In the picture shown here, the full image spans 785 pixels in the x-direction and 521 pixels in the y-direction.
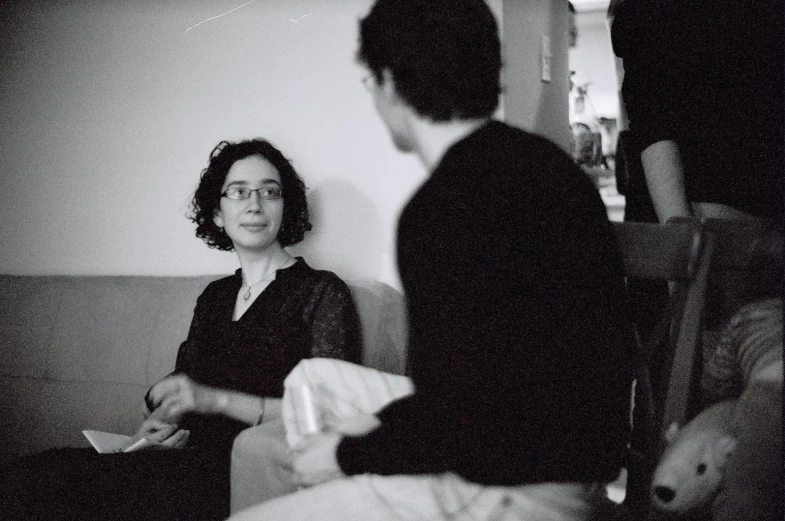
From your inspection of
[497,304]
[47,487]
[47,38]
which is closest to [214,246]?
[47,487]

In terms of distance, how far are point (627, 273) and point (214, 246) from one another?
116 cm

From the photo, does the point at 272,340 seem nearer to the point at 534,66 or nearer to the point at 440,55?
the point at 440,55

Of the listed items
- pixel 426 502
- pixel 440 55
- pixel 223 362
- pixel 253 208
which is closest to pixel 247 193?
pixel 253 208

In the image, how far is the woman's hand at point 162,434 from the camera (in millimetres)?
1274

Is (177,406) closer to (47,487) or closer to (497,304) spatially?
(47,487)

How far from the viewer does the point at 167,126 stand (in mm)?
1816

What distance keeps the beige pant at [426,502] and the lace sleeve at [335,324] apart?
57 cm

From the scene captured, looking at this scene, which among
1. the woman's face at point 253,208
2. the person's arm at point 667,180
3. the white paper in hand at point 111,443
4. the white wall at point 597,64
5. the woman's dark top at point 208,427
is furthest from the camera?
the white wall at point 597,64

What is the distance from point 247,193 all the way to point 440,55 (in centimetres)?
81

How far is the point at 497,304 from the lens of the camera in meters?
0.60

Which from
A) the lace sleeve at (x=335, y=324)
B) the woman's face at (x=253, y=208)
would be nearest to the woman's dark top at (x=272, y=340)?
the lace sleeve at (x=335, y=324)

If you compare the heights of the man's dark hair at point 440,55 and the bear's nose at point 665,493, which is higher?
the man's dark hair at point 440,55

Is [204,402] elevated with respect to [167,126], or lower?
lower

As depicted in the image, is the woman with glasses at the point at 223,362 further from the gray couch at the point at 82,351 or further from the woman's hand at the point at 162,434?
the gray couch at the point at 82,351
